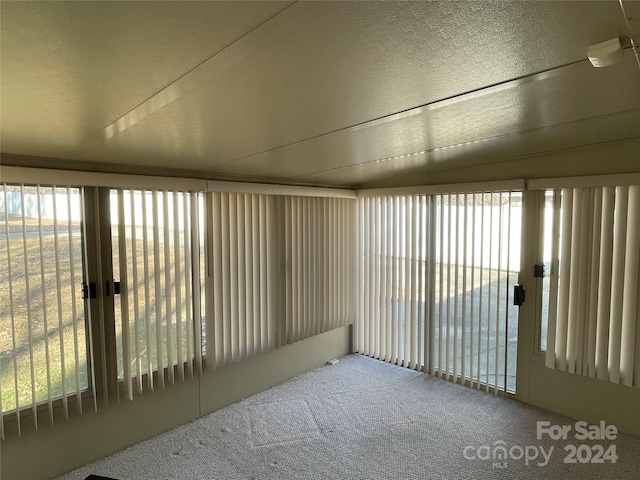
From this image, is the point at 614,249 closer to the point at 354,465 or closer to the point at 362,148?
the point at 362,148

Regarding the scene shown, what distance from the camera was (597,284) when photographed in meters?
2.72

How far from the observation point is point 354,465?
7.92 feet

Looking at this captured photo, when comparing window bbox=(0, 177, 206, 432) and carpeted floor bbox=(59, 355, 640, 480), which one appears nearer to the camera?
window bbox=(0, 177, 206, 432)

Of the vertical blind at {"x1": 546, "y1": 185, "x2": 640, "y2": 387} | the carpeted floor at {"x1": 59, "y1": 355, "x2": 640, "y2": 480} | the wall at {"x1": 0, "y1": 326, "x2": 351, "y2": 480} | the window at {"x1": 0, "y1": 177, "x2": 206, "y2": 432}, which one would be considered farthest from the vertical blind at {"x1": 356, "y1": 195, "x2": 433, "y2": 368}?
the window at {"x1": 0, "y1": 177, "x2": 206, "y2": 432}

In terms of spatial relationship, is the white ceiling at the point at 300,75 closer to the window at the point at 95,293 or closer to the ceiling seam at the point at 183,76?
the ceiling seam at the point at 183,76

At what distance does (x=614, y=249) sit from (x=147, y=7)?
10.0 ft

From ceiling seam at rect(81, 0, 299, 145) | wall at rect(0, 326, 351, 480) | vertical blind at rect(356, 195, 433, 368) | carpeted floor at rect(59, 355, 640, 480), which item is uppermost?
ceiling seam at rect(81, 0, 299, 145)

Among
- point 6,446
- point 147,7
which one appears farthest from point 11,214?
point 147,7

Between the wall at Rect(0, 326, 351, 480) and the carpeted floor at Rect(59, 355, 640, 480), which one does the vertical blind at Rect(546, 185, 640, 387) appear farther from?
the wall at Rect(0, 326, 351, 480)

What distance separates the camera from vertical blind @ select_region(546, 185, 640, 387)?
8.50ft

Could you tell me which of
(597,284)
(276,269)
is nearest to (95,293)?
(276,269)

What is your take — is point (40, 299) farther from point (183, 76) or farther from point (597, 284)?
point (597, 284)

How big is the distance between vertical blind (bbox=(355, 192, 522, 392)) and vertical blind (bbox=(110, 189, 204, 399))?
1.85 metres

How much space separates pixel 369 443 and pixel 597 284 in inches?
76.5
